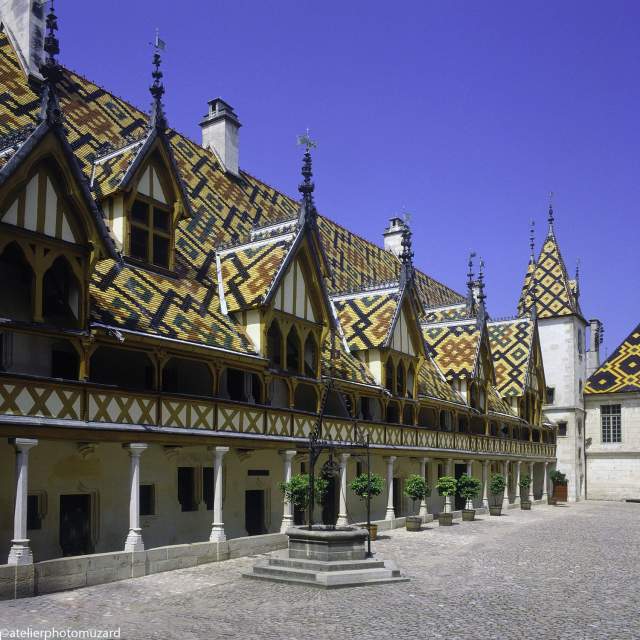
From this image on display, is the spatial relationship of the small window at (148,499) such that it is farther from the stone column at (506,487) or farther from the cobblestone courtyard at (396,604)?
the stone column at (506,487)

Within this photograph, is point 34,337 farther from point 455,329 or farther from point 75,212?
point 455,329

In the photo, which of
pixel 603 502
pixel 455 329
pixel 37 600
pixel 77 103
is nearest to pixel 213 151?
pixel 77 103

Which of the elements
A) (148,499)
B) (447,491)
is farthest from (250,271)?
(447,491)

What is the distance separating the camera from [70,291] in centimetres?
1664

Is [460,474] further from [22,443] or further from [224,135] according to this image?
[22,443]

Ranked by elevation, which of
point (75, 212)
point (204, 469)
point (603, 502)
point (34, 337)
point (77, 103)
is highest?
point (77, 103)

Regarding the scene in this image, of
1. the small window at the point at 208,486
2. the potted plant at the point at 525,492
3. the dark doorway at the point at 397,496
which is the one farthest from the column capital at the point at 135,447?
the potted plant at the point at 525,492

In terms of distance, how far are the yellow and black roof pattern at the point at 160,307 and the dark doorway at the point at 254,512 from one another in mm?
4614

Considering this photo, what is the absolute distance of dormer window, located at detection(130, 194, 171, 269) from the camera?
21.5 meters

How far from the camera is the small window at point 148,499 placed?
766 inches

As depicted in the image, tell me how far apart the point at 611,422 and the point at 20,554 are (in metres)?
48.0

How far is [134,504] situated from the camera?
17.2 meters

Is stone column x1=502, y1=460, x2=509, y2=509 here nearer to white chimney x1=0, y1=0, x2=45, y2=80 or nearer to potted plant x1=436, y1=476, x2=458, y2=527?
potted plant x1=436, y1=476, x2=458, y2=527

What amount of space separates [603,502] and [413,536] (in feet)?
100
